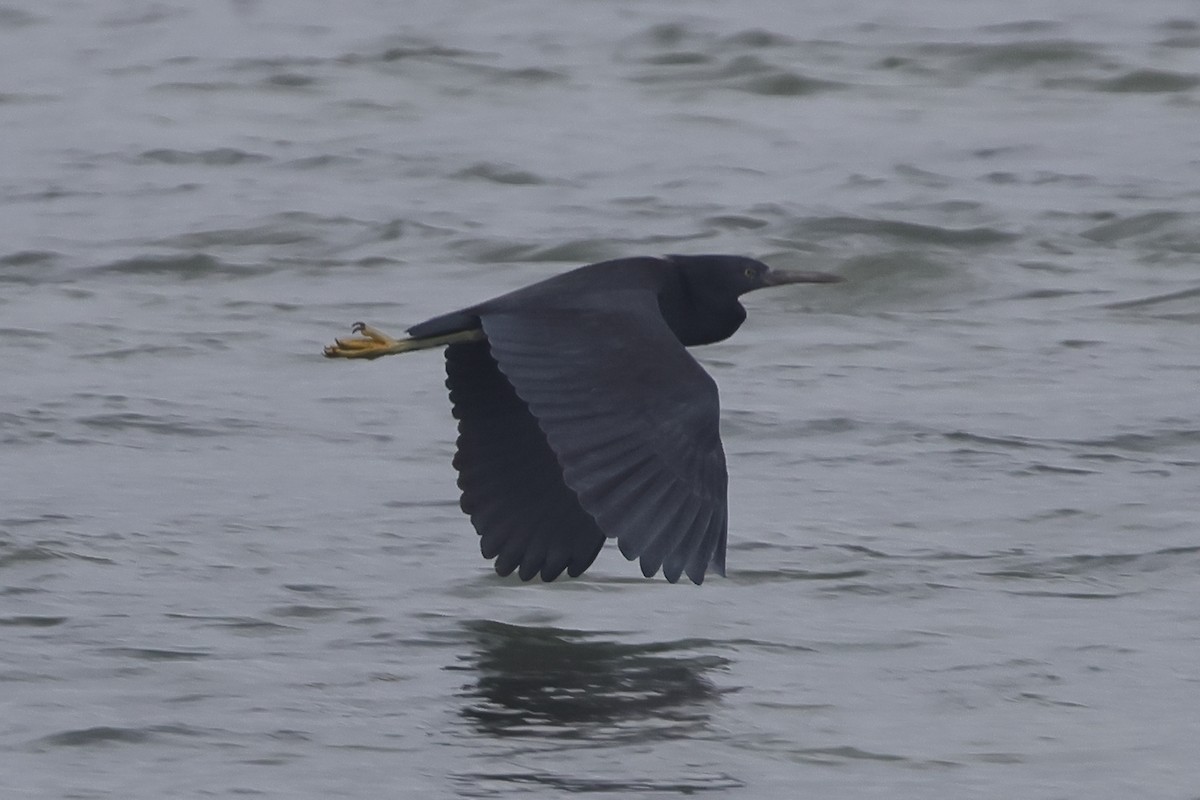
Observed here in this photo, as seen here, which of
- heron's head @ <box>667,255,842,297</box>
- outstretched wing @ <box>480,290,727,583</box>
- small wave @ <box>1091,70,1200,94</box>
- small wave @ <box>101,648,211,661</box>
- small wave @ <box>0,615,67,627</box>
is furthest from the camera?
small wave @ <box>1091,70,1200,94</box>

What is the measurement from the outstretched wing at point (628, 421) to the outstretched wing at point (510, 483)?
0.36 meters

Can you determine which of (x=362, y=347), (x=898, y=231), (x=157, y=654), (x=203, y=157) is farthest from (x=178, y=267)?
(x=157, y=654)

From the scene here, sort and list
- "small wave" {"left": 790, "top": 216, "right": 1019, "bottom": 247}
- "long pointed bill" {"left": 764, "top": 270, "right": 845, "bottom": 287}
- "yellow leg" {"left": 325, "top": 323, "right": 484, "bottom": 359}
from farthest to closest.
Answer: "small wave" {"left": 790, "top": 216, "right": 1019, "bottom": 247} < "long pointed bill" {"left": 764, "top": 270, "right": 845, "bottom": 287} < "yellow leg" {"left": 325, "top": 323, "right": 484, "bottom": 359}

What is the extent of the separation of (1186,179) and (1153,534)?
5424 mm

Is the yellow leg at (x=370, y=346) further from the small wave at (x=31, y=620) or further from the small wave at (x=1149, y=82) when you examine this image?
the small wave at (x=1149, y=82)

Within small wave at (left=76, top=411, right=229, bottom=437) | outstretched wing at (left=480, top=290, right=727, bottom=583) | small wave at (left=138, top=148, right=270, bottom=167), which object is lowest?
small wave at (left=76, top=411, right=229, bottom=437)

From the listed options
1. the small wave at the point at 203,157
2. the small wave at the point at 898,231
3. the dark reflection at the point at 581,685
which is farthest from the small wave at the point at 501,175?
the dark reflection at the point at 581,685

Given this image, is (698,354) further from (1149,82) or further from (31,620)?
(1149,82)

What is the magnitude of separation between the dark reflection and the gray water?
2 centimetres

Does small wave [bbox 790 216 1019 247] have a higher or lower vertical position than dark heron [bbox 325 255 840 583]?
higher

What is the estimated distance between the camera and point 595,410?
505 centimetres

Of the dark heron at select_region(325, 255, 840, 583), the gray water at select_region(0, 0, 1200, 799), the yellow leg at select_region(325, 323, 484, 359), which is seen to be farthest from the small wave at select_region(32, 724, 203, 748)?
the yellow leg at select_region(325, 323, 484, 359)

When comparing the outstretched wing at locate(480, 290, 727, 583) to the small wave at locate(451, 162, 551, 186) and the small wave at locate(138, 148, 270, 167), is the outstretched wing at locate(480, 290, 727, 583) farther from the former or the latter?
the small wave at locate(138, 148, 270, 167)

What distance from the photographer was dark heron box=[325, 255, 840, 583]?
16.0 feet
